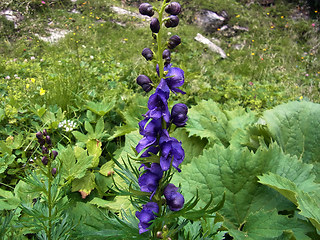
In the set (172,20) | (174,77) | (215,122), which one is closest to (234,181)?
(215,122)

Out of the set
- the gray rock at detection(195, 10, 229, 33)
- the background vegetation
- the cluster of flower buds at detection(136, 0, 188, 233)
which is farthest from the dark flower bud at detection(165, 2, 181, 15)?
the gray rock at detection(195, 10, 229, 33)

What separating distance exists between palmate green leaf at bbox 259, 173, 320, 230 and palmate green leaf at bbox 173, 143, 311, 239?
184 mm

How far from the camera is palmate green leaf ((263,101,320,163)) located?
2.16 m

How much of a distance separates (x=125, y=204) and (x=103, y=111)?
1.10 m

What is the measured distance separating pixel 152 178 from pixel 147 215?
0.51ft

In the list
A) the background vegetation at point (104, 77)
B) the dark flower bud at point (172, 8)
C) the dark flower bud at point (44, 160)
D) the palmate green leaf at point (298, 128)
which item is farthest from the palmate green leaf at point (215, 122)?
the dark flower bud at point (172, 8)

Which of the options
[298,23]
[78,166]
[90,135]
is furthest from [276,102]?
[298,23]

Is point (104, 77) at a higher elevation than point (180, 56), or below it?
higher

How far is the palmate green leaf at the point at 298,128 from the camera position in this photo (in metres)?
2.16

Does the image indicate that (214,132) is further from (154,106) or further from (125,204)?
(154,106)

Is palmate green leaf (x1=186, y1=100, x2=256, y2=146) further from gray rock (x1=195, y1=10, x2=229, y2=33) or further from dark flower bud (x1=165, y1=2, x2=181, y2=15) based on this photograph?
gray rock (x1=195, y1=10, x2=229, y2=33)

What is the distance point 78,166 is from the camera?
1891mm

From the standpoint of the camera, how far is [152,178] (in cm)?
96

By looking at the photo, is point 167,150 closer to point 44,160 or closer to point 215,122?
point 44,160
